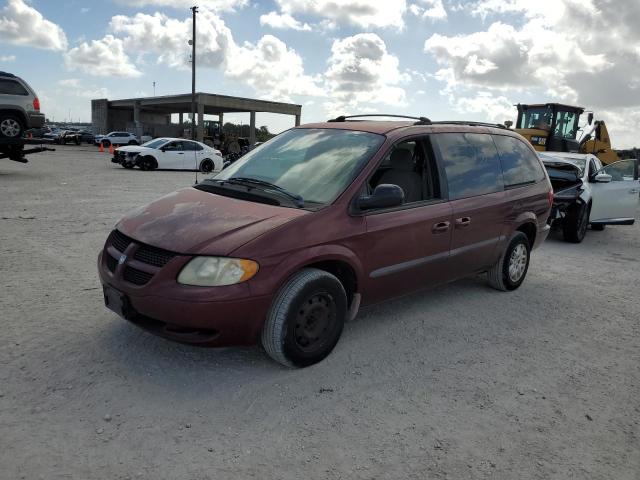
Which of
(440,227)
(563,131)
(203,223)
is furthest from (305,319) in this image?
(563,131)

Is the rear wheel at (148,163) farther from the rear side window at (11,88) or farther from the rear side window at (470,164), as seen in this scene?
the rear side window at (470,164)

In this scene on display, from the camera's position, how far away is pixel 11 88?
1477 cm

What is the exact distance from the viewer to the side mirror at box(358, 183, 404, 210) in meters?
3.77

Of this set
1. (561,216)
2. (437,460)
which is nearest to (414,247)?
(437,460)

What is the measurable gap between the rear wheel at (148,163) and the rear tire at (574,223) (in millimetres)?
15741

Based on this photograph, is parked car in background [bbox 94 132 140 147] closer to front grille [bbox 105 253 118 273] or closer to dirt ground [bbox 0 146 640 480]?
dirt ground [bbox 0 146 640 480]

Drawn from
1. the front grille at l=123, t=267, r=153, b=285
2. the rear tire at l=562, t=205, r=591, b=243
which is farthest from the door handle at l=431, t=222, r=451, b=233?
the rear tire at l=562, t=205, r=591, b=243

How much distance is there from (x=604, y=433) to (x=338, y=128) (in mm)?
2983

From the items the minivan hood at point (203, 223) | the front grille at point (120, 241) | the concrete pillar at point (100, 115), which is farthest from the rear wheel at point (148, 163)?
the concrete pillar at point (100, 115)

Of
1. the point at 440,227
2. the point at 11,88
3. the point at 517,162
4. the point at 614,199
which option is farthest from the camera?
the point at 11,88

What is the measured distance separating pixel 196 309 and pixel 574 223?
7.69 metres

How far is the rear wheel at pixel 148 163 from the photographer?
66.5 ft

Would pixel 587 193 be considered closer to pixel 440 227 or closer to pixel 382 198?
pixel 440 227

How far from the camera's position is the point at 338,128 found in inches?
181
